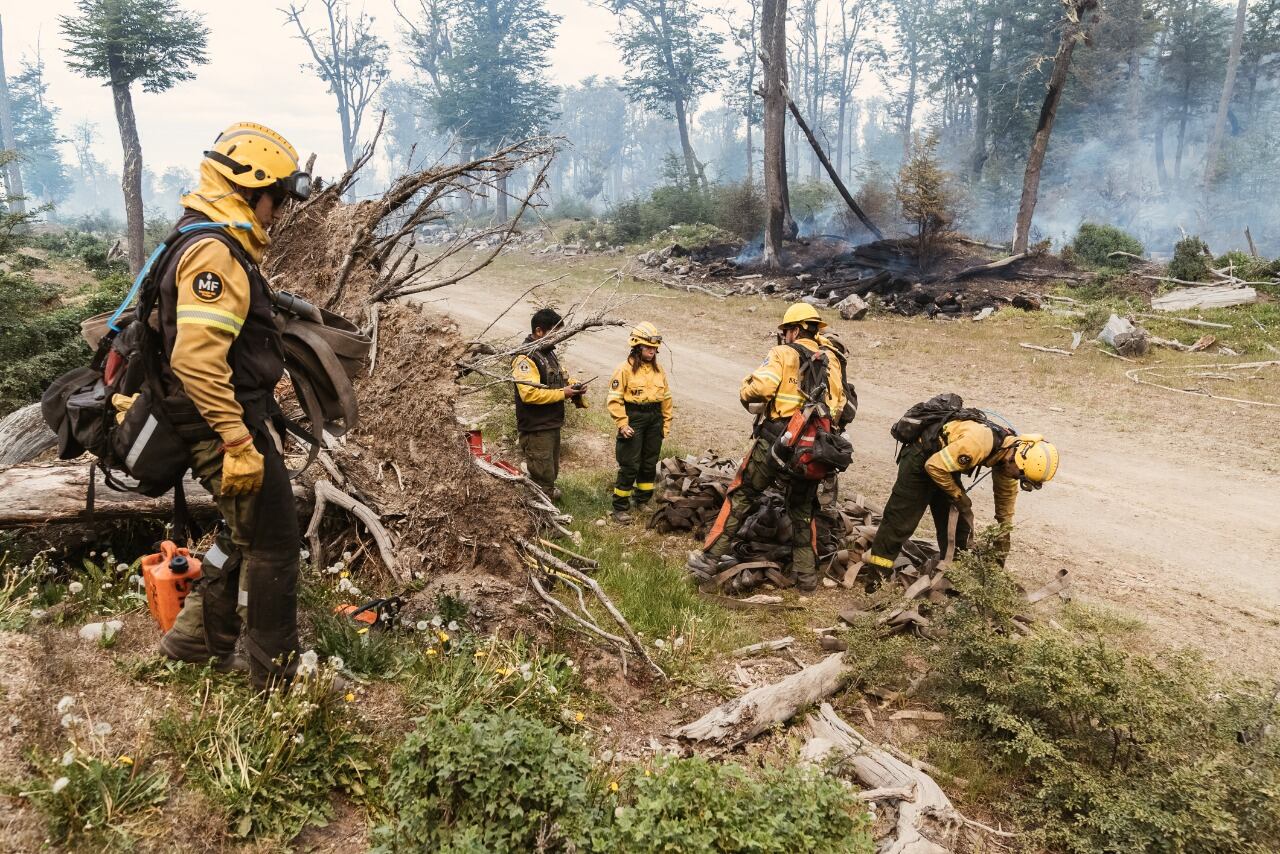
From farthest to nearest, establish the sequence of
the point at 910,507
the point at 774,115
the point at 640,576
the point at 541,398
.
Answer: the point at 774,115 < the point at 541,398 < the point at 640,576 < the point at 910,507

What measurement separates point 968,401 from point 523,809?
10.3 metres

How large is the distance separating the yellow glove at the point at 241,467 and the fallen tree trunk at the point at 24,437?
3.71m

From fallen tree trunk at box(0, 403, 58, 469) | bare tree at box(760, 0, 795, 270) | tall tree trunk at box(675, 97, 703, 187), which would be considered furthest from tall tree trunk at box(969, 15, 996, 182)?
fallen tree trunk at box(0, 403, 58, 469)

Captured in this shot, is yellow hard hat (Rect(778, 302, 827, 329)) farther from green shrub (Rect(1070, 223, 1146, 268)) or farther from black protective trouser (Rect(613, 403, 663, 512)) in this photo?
green shrub (Rect(1070, 223, 1146, 268))

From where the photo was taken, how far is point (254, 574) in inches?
A: 128

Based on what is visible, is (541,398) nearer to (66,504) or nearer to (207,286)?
(66,504)

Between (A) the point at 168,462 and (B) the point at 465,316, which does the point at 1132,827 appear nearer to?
(A) the point at 168,462

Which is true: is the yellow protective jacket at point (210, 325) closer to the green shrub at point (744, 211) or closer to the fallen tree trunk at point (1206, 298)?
the fallen tree trunk at point (1206, 298)

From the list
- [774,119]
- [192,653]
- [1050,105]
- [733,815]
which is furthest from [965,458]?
[1050,105]

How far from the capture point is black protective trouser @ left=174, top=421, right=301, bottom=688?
10.4 feet

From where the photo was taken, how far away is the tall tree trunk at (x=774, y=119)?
2038 centimetres

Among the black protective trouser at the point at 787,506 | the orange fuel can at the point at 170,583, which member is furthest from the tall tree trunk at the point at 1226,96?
the orange fuel can at the point at 170,583

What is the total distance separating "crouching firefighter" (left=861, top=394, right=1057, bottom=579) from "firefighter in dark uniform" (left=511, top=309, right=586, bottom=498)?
2.99m

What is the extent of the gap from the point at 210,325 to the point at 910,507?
15.9ft
